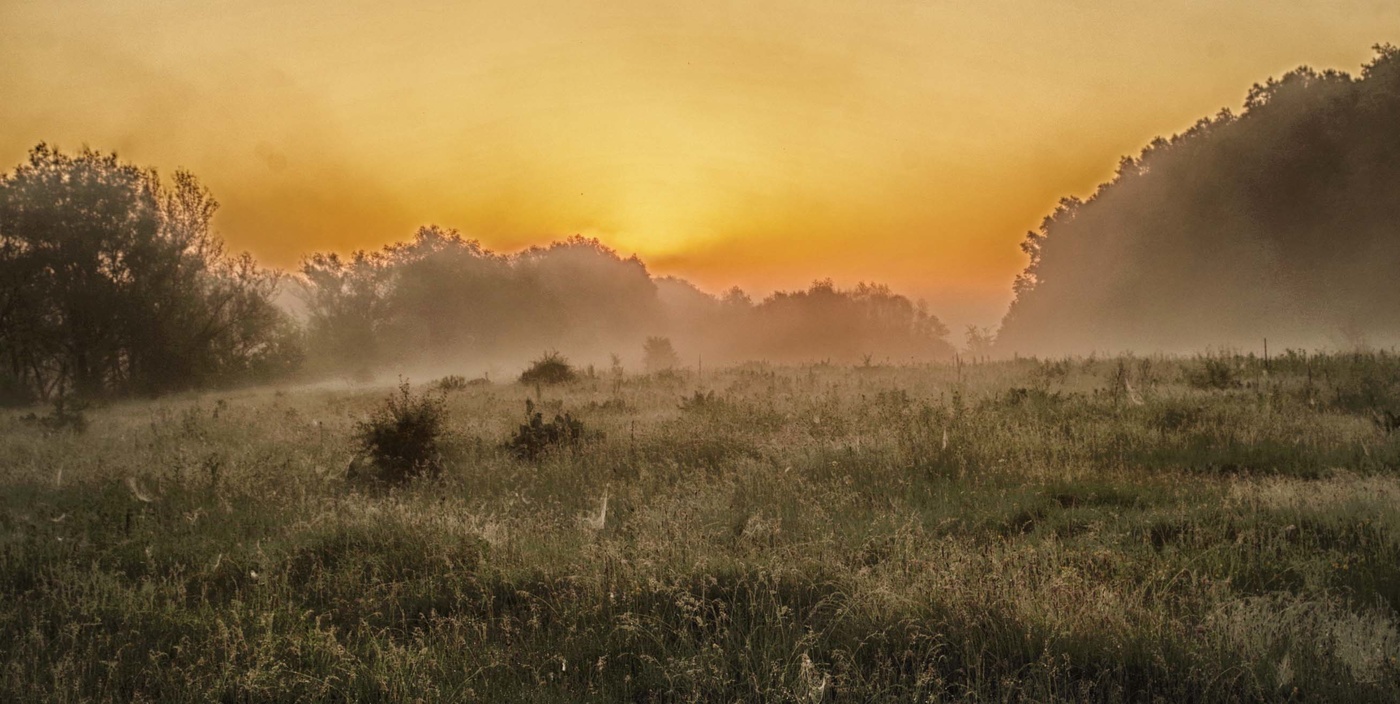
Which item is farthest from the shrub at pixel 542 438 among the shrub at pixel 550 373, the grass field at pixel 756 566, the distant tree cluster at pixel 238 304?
Answer: the distant tree cluster at pixel 238 304

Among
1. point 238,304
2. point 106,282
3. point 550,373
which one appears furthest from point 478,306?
point 550,373

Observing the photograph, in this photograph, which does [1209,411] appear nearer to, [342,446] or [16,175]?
[342,446]

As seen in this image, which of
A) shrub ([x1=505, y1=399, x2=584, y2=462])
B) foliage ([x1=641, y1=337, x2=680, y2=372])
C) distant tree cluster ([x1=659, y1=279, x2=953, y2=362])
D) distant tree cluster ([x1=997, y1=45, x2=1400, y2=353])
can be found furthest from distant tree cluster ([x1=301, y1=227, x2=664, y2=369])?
shrub ([x1=505, y1=399, x2=584, y2=462])

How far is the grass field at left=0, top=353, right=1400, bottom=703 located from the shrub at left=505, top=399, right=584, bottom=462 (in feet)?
1.48

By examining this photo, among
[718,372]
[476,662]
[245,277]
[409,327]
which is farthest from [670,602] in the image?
[409,327]

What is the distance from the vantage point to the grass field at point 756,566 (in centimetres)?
374

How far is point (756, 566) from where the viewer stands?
4.91 metres

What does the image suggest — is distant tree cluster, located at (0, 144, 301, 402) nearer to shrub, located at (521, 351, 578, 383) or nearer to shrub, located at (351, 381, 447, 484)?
shrub, located at (521, 351, 578, 383)

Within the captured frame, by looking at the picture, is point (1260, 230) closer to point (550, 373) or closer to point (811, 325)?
point (550, 373)

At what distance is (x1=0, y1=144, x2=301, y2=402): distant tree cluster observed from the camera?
2548cm

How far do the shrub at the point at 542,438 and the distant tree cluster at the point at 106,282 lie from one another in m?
23.3

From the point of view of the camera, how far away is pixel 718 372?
76.9ft

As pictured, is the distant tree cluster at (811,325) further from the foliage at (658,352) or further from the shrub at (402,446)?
the shrub at (402,446)

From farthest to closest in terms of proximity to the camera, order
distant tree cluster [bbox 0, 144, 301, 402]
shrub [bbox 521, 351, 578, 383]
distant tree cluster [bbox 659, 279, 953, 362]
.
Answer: distant tree cluster [bbox 659, 279, 953, 362] → distant tree cluster [bbox 0, 144, 301, 402] → shrub [bbox 521, 351, 578, 383]
